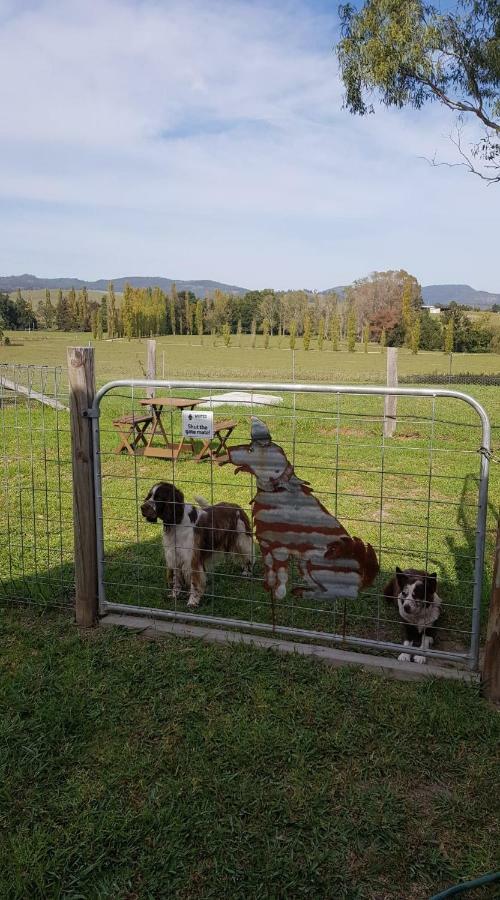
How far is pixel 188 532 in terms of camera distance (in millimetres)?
4414

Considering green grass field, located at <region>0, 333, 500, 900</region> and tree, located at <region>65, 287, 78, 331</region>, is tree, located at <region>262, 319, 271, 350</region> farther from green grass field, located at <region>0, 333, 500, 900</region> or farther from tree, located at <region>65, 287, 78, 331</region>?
green grass field, located at <region>0, 333, 500, 900</region>

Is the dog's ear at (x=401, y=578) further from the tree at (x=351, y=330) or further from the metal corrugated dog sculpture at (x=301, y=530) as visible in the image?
the tree at (x=351, y=330)

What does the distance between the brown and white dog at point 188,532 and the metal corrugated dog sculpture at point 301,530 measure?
2.08ft

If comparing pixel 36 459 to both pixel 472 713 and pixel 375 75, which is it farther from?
pixel 375 75

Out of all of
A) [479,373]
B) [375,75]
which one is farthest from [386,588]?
[479,373]

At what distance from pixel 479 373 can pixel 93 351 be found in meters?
22.2

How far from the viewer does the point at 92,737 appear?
3006mm

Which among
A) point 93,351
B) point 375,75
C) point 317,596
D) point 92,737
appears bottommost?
point 92,737

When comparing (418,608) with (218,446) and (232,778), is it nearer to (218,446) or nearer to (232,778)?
(232,778)

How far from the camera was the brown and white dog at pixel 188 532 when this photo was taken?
426 centimetres

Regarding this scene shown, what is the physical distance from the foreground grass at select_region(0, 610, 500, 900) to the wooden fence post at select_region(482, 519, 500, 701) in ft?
0.42

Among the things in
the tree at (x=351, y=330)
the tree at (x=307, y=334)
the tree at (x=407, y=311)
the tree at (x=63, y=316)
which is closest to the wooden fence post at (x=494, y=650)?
the tree at (x=407, y=311)

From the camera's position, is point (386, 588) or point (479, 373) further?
point (479, 373)

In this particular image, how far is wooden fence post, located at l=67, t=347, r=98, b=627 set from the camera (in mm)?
3965
